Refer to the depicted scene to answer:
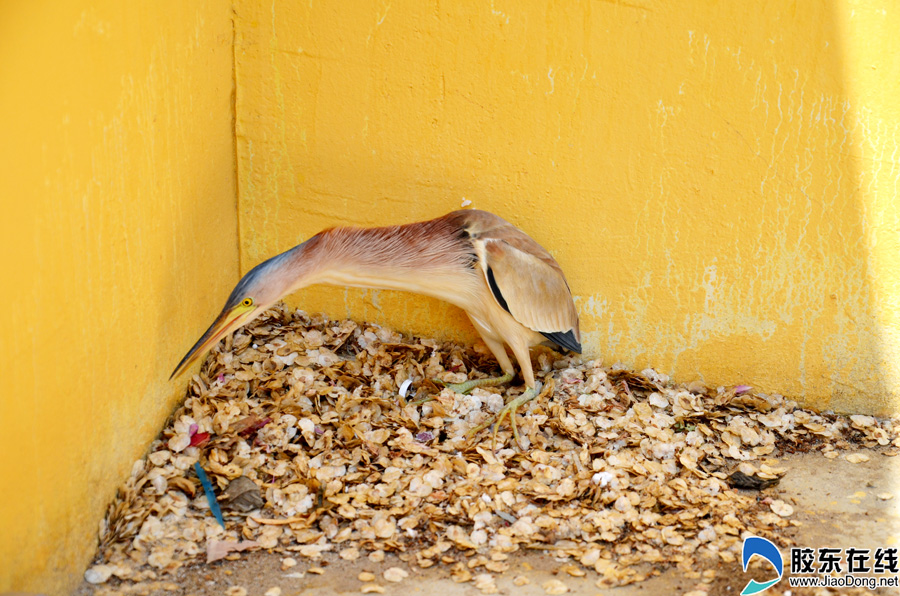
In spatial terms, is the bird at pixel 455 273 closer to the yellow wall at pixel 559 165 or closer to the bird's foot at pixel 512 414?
the bird's foot at pixel 512 414

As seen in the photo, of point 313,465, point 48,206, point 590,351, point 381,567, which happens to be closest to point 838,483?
point 590,351

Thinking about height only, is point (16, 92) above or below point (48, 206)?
above

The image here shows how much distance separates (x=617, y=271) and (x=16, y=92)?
280 centimetres

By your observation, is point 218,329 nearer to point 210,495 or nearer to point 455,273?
point 210,495

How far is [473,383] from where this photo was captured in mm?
4199

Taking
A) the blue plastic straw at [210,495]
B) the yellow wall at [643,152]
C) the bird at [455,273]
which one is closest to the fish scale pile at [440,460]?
the blue plastic straw at [210,495]

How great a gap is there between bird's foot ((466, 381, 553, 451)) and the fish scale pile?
0.11 feet

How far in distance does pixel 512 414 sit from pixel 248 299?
135cm

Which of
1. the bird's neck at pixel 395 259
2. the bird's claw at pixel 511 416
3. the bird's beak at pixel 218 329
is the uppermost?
the bird's neck at pixel 395 259

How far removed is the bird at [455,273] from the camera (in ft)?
11.7

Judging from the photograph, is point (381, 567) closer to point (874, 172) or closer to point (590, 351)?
point (590, 351)

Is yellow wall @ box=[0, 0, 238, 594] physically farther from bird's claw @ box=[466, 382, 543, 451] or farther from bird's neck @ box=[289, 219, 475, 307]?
bird's claw @ box=[466, 382, 543, 451]

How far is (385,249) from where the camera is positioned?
375 centimetres

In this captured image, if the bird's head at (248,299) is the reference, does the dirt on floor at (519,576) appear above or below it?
below
